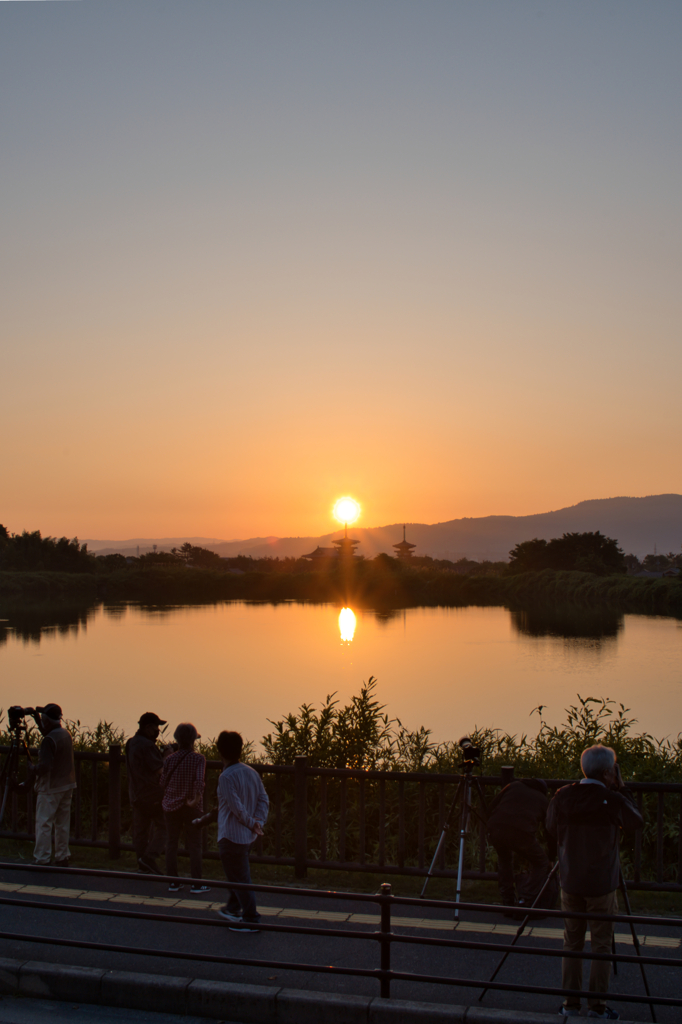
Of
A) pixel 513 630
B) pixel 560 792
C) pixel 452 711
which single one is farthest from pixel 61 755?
pixel 513 630

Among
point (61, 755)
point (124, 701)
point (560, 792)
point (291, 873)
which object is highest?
point (560, 792)

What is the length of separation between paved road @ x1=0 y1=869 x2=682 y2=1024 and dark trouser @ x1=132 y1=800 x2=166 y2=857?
636 mm

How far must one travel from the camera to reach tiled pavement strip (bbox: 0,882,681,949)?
6.13 metres

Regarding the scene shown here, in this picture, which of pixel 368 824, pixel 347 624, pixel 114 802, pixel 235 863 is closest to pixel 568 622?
pixel 347 624

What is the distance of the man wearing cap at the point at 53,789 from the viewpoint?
7.99m

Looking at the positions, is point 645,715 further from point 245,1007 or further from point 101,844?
point 245,1007

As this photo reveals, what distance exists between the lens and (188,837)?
7.41 metres

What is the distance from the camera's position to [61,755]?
811 cm

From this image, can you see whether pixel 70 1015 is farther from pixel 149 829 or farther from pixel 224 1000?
pixel 149 829

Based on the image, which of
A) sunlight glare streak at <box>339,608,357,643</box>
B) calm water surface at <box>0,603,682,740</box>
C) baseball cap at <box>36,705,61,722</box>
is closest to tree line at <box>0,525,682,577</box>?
sunlight glare streak at <box>339,608,357,643</box>

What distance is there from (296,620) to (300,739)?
56567 mm

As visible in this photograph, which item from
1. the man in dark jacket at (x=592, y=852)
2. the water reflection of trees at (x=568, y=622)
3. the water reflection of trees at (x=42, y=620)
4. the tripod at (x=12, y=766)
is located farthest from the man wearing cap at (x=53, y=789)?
the water reflection of trees at (x=568, y=622)

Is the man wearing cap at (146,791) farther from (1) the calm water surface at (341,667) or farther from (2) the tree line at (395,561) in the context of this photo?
(2) the tree line at (395,561)

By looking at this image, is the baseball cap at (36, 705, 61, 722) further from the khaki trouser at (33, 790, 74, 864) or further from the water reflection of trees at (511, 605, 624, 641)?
the water reflection of trees at (511, 605, 624, 641)
